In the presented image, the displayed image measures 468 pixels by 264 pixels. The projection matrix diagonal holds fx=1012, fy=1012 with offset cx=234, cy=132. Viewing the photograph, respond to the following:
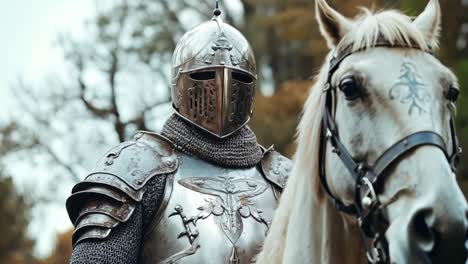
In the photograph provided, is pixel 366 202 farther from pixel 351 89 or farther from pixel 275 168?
pixel 275 168

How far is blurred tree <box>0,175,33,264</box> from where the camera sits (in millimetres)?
23484

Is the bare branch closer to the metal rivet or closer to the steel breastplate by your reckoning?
the steel breastplate

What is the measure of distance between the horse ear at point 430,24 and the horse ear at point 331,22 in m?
0.26

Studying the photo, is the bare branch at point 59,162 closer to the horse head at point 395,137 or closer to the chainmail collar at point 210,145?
the chainmail collar at point 210,145

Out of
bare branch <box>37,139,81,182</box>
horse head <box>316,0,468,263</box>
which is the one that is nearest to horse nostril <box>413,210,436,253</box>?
horse head <box>316,0,468,263</box>

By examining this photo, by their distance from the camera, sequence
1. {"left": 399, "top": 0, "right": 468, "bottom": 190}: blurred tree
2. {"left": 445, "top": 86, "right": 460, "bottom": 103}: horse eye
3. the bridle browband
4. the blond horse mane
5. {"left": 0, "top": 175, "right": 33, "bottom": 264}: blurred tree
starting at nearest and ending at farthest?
the bridle browband → {"left": 445, "top": 86, "right": 460, "bottom": 103}: horse eye → the blond horse mane → {"left": 399, "top": 0, "right": 468, "bottom": 190}: blurred tree → {"left": 0, "top": 175, "right": 33, "bottom": 264}: blurred tree

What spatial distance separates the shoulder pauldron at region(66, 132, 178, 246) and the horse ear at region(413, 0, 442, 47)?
6.22 feet

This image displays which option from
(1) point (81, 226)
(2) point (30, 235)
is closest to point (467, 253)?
(1) point (81, 226)

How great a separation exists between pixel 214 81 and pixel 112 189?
0.93m

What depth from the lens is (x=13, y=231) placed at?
24359 mm

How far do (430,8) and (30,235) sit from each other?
2145 centimetres

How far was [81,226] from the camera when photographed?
4.95m

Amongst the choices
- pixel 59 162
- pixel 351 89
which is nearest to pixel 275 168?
pixel 351 89

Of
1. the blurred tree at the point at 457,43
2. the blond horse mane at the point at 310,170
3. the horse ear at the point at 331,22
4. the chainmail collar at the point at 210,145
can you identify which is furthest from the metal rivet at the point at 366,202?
the blurred tree at the point at 457,43
